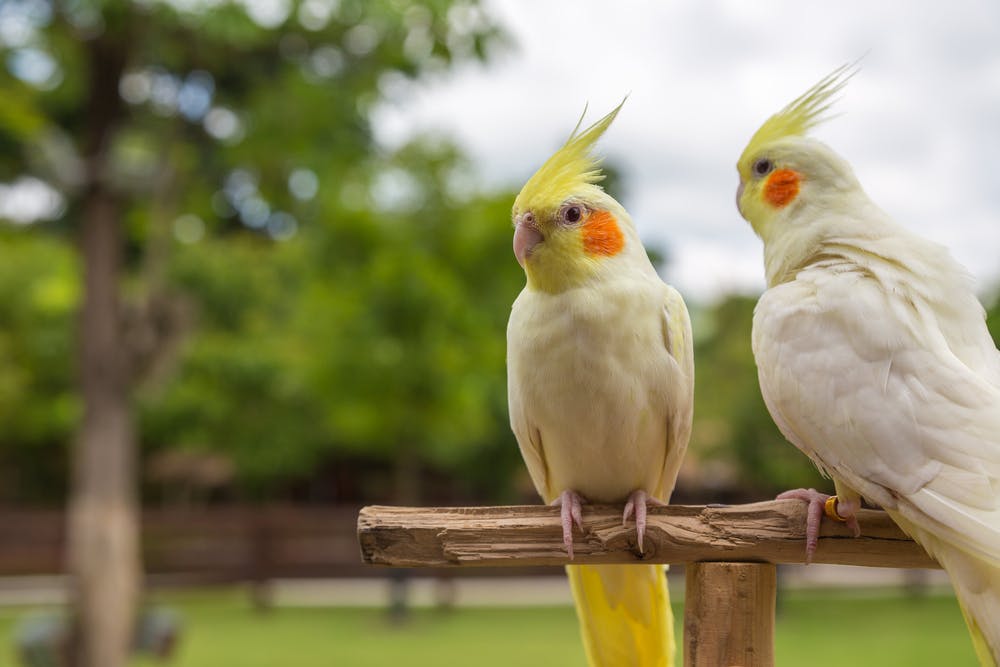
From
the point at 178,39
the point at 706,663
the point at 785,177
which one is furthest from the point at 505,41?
the point at 706,663

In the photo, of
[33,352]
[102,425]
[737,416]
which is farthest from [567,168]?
[33,352]

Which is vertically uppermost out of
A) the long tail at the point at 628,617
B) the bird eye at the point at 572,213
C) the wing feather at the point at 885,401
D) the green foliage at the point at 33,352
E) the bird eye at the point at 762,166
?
the green foliage at the point at 33,352

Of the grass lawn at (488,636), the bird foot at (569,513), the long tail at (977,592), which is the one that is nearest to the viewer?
the long tail at (977,592)

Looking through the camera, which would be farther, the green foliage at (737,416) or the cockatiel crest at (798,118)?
the green foliage at (737,416)

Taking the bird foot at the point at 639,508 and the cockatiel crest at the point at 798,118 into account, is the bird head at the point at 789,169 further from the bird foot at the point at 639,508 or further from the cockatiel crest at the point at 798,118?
the bird foot at the point at 639,508

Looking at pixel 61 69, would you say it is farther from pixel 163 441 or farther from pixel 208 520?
pixel 163 441

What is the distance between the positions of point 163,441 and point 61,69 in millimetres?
7957

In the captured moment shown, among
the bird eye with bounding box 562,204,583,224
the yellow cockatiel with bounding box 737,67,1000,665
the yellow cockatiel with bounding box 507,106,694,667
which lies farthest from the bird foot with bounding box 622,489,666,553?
the bird eye with bounding box 562,204,583,224

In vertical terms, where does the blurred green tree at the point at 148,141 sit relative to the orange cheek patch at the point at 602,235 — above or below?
above

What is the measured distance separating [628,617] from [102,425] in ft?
15.8

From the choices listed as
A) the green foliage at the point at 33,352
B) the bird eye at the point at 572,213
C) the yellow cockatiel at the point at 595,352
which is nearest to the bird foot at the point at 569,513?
the yellow cockatiel at the point at 595,352

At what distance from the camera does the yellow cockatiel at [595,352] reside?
1.59 meters

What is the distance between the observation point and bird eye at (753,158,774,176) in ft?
5.18

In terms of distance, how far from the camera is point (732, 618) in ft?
4.91
